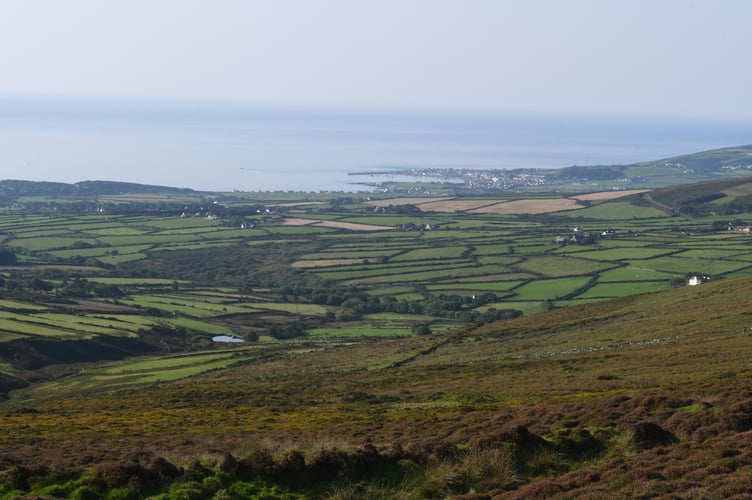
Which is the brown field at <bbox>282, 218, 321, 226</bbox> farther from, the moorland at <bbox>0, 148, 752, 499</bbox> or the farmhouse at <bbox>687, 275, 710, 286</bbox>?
the farmhouse at <bbox>687, 275, 710, 286</bbox>

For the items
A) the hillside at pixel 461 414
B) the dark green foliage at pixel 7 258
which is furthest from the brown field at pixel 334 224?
the hillside at pixel 461 414

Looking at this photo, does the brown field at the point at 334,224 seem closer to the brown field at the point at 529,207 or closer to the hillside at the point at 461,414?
the brown field at the point at 529,207

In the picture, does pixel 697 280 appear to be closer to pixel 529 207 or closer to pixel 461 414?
pixel 461 414

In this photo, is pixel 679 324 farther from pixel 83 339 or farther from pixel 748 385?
pixel 83 339

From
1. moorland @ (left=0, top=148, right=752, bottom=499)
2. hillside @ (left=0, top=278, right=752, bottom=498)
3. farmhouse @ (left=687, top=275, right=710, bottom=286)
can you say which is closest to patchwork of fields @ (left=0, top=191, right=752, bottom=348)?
moorland @ (left=0, top=148, right=752, bottom=499)

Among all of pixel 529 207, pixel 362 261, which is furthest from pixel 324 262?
pixel 529 207
